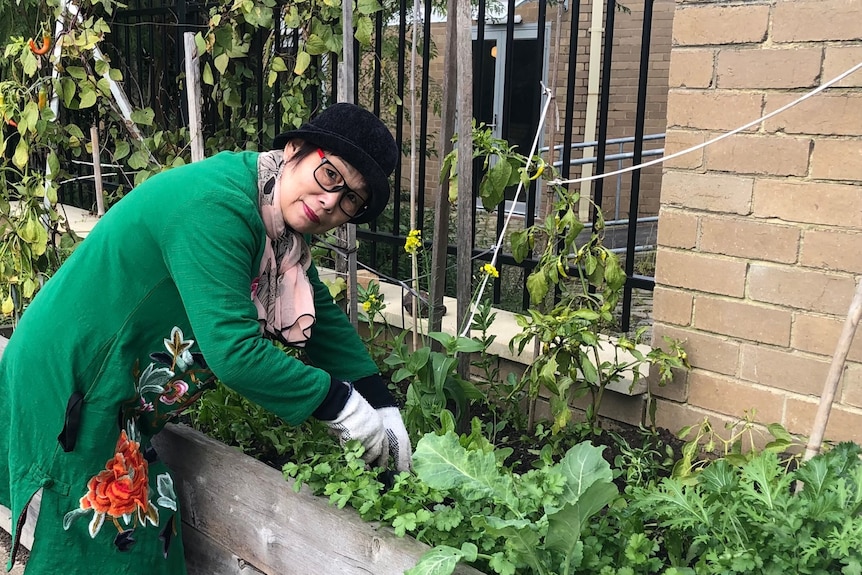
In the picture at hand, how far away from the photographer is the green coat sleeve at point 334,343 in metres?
2.34

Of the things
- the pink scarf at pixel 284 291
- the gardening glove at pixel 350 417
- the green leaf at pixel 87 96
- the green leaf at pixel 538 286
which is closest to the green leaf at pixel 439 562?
the gardening glove at pixel 350 417

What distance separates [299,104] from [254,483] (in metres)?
1.81

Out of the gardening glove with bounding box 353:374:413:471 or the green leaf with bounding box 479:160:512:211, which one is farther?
the green leaf with bounding box 479:160:512:211

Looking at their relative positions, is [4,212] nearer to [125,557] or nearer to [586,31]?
[125,557]

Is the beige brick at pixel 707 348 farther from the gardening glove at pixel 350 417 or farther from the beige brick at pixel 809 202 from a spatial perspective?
the gardening glove at pixel 350 417

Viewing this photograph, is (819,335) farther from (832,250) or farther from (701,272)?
(701,272)

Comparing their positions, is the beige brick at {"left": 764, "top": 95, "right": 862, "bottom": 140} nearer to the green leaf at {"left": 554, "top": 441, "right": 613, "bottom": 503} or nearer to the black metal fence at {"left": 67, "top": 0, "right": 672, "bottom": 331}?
the black metal fence at {"left": 67, "top": 0, "right": 672, "bottom": 331}

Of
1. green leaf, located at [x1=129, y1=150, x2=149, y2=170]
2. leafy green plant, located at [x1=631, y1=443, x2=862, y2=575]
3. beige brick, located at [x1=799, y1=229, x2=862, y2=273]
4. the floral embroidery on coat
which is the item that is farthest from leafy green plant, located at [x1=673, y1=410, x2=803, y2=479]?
green leaf, located at [x1=129, y1=150, x2=149, y2=170]

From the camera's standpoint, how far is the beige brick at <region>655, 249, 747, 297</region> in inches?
93.2

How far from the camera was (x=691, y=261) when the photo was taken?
2463mm

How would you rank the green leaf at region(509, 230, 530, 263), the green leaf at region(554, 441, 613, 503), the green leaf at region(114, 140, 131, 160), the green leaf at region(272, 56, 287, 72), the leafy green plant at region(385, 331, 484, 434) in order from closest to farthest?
the green leaf at region(554, 441, 613, 503), the leafy green plant at region(385, 331, 484, 434), the green leaf at region(509, 230, 530, 263), the green leaf at region(272, 56, 287, 72), the green leaf at region(114, 140, 131, 160)

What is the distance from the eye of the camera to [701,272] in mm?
2443

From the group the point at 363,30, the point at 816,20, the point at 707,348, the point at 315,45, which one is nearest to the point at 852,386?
the point at 707,348

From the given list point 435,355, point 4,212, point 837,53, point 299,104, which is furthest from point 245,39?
point 837,53
